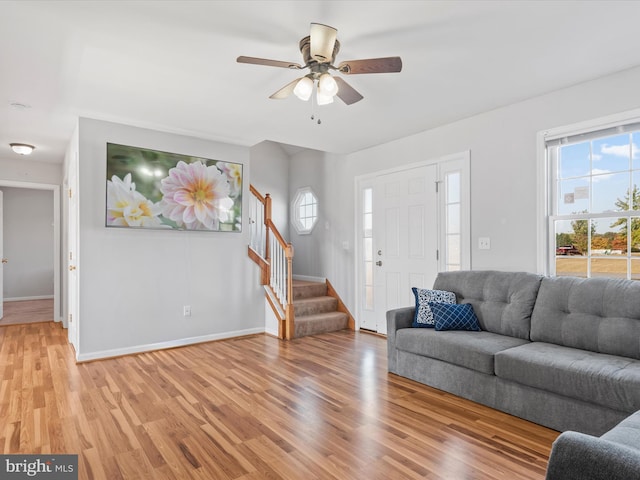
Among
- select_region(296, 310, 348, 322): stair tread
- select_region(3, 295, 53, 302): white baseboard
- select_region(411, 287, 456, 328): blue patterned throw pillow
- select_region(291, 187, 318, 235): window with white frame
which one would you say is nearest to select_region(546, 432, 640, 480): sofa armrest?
select_region(411, 287, 456, 328): blue patterned throw pillow

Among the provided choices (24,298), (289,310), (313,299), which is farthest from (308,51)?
(24,298)

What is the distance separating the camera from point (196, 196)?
464 centimetres

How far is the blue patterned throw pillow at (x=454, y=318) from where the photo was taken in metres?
3.27

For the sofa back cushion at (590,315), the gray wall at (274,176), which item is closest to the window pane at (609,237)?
the sofa back cushion at (590,315)

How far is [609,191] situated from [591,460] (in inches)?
109

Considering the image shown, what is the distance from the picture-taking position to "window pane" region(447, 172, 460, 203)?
4.20m

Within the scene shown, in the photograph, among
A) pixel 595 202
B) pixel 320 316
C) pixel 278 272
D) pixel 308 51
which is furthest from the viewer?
pixel 320 316

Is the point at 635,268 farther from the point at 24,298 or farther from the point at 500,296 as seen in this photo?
the point at 24,298

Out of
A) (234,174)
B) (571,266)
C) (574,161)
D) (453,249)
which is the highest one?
(234,174)

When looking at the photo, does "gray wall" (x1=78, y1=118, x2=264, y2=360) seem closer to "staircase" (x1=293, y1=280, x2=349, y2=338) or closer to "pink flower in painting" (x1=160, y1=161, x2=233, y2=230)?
"pink flower in painting" (x1=160, y1=161, x2=233, y2=230)

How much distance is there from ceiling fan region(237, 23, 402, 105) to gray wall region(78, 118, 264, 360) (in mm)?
2497

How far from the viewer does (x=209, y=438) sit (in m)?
2.33

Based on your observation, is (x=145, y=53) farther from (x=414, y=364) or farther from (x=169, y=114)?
(x=414, y=364)

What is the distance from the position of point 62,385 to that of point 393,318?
2.97 metres
